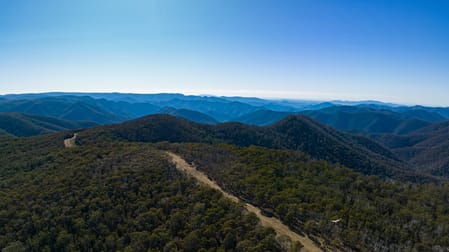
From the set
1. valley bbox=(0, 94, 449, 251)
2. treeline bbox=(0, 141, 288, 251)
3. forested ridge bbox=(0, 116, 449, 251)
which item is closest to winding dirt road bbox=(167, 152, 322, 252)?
valley bbox=(0, 94, 449, 251)

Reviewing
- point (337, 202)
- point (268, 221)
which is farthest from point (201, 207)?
point (337, 202)

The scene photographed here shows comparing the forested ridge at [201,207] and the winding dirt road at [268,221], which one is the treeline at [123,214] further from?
the winding dirt road at [268,221]

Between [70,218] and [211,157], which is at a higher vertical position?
[211,157]

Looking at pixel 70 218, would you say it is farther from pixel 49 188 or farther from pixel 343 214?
pixel 343 214

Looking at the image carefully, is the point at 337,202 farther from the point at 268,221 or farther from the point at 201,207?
the point at 201,207

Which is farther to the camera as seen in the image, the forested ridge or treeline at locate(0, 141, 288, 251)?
the forested ridge

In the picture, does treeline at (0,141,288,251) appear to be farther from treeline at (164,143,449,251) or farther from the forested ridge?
treeline at (164,143,449,251)

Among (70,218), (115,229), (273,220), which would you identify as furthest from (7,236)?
(273,220)
